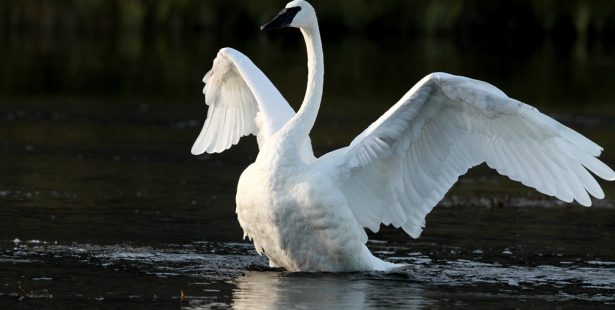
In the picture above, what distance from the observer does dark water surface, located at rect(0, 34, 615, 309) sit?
33.2ft

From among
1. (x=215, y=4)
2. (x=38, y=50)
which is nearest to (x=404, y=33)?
(x=215, y=4)

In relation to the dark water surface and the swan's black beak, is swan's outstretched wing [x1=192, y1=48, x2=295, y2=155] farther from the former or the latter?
the swan's black beak

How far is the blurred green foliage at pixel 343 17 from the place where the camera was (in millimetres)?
38281

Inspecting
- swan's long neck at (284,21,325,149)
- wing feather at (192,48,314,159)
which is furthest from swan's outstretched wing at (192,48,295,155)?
swan's long neck at (284,21,325,149)

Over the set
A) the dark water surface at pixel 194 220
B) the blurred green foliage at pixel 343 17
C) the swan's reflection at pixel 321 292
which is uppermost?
the blurred green foliage at pixel 343 17

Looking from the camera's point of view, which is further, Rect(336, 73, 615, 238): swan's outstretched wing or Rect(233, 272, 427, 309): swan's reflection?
Rect(336, 73, 615, 238): swan's outstretched wing

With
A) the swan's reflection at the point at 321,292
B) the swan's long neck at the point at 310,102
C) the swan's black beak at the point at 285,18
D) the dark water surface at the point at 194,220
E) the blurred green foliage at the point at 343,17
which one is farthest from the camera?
the blurred green foliage at the point at 343,17

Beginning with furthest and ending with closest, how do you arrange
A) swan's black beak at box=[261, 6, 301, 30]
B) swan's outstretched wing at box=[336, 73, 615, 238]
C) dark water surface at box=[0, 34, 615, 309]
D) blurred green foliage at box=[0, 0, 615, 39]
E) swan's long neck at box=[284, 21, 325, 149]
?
blurred green foliage at box=[0, 0, 615, 39], swan's black beak at box=[261, 6, 301, 30], swan's long neck at box=[284, 21, 325, 149], swan's outstretched wing at box=[336, 73, 615, 238], dark water surface at box=[0, 34, 615, 309]

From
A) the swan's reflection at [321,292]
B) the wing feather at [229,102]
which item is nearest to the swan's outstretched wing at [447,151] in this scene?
the swan's reflection at [321,292]

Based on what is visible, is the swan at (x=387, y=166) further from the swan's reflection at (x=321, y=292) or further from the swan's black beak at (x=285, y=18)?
the swan's reflection at (x=321, y=292)

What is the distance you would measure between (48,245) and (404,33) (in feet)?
102

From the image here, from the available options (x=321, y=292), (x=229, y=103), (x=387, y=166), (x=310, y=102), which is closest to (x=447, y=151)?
(x=387, y=166)

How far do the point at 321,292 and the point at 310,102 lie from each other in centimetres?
183

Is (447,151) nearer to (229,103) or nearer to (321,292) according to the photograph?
(321,292)
